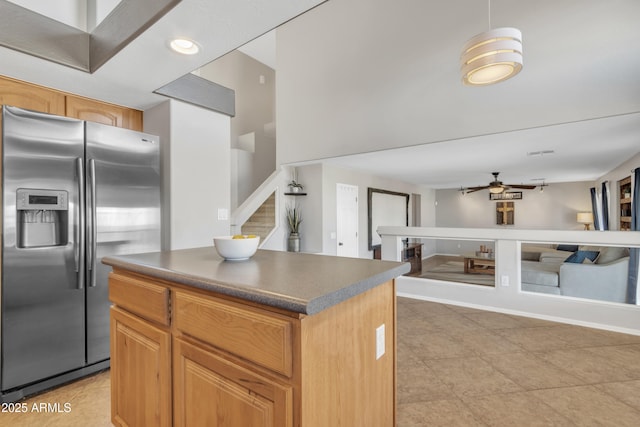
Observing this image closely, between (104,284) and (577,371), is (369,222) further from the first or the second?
(104,284)

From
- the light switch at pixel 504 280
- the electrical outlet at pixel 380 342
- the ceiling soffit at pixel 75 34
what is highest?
the ceiling soffit at pixel 75 34

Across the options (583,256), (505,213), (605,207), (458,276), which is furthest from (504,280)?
(505,213)

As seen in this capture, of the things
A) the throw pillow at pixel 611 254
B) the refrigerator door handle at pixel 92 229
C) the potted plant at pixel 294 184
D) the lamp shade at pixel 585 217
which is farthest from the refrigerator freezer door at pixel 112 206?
the lamp shade at pixel 585 217

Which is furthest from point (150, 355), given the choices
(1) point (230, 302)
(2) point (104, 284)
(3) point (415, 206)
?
(3) point (415, 206)

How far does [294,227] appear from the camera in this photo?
5430mm

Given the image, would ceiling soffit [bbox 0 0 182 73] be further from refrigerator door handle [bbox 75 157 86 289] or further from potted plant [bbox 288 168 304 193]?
potted plant [bbox 288 168 304 193]

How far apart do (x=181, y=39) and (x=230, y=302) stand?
1.63 m

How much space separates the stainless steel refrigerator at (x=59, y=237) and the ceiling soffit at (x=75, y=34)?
0.41 meters

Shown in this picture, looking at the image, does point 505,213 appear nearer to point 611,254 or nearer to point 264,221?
point 611,254

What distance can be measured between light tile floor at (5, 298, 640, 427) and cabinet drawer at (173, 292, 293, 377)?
135cm

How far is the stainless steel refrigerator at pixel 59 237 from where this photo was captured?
6.44 ft

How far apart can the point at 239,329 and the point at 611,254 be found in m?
4.74

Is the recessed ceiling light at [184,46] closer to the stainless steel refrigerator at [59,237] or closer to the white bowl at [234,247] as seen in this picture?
the stainless steel refrigerator at [59,237]

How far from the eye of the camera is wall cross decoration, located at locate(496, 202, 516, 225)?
31.6 ft
